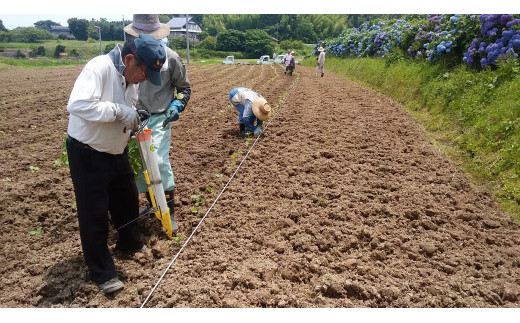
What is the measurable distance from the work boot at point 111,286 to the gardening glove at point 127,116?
3.39ft

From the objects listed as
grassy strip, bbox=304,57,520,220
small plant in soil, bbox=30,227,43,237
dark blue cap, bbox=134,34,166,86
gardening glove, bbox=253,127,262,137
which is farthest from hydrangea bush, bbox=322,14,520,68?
small plant in soil, bbox=30,227,43,237

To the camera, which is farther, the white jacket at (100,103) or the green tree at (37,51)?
the green tree at (37,51)

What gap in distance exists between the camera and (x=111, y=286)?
2332 millimetres

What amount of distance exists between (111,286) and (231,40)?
26.0 m

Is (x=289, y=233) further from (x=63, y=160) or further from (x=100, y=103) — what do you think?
(x=63, y=160)

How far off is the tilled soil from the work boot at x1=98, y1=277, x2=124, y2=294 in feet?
0.18

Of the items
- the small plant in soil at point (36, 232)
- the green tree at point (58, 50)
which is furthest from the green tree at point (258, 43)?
the small plant in soil at point (36, 232)

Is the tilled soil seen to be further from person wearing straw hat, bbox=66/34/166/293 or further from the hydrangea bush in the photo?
the hydrangea bush

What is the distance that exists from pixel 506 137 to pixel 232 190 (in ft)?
11.7

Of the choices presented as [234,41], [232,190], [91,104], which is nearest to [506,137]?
[232,190]

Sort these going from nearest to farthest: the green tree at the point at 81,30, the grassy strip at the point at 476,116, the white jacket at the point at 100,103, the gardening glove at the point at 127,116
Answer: the white jacket at the point at 100,103, the gardening glove at the point at 127,116, the grassy strip at the point at 476,116, the green tree at the point at 81,30

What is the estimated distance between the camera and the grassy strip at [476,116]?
3988 millimetres

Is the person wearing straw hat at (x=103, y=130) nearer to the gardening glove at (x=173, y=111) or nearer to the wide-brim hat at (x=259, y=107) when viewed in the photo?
the gardening glove at (x=173, y=111)

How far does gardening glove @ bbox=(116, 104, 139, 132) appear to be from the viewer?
211 cm
